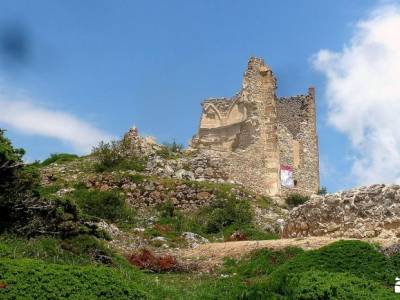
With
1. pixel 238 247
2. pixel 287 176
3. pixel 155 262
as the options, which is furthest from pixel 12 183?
pixel 287 176

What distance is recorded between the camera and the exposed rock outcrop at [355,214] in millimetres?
15602

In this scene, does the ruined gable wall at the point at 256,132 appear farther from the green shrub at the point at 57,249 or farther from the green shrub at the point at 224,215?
the green shrub at the point at 57,249

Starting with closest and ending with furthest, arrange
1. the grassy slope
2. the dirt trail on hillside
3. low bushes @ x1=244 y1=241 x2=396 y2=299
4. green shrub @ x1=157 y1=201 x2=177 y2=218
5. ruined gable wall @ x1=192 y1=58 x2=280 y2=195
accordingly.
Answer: the grassy slope
low bushes @ x1=244 y1=241 x2=396 y2=299
the dirt trail on hillside
green shrub @ x1=157 y1=201 x2=177 y2=218
ruined gable wall @ x1=192 y1=58 x2=280 y2=195

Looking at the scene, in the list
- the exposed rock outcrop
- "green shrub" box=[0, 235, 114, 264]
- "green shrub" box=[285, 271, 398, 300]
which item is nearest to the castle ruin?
the exposed rock outcrop

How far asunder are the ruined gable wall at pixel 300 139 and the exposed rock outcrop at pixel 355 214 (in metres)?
17.0

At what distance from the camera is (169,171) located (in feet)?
92.1

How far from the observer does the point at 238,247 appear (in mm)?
16266

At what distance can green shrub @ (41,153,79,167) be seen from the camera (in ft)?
A: 102

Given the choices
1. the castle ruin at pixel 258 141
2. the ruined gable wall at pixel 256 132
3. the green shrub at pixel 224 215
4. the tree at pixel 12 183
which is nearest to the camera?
the tree at pixel 12 183

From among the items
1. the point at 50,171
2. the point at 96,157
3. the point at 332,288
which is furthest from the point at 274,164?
the point at 332,288

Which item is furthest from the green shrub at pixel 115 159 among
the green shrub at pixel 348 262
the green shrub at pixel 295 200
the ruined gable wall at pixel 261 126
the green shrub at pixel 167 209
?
the green shrub at pixel 348 262

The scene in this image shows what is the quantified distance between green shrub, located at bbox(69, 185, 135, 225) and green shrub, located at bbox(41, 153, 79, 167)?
790 cm

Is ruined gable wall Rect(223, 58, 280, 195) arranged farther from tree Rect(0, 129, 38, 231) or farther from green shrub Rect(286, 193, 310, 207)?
A: tree Rect(0, 129, 38, 231)

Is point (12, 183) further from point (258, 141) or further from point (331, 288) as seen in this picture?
point (258, 141)
